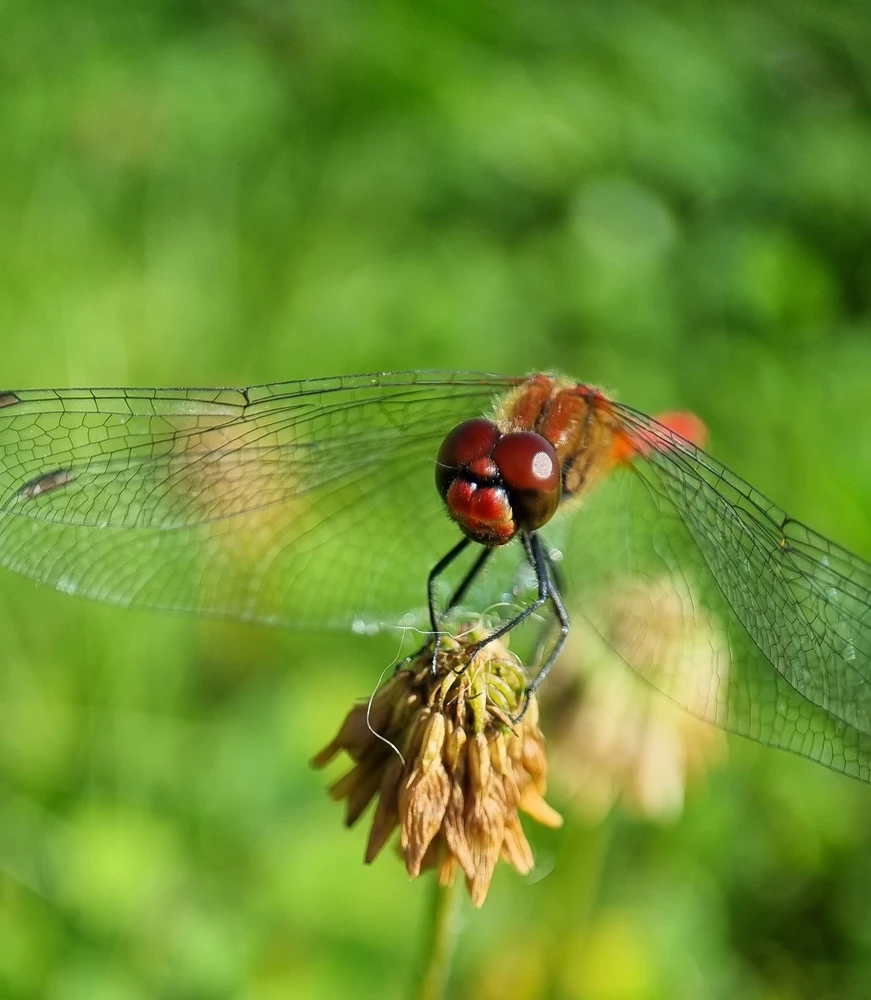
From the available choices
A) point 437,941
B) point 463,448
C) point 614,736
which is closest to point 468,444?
point 463,448

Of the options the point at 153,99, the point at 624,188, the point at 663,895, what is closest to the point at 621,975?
the point at 663,895

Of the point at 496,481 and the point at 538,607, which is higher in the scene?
the point at 496,481

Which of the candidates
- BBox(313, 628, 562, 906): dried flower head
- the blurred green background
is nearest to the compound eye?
BBox(313, 628, 562, 906): dried flower head

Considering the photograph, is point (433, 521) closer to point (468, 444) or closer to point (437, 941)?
point (468, 444)

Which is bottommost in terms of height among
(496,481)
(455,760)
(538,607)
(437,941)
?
(437,941)

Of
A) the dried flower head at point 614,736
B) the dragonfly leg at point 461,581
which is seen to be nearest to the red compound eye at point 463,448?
the dragonfly leg at point 461,581

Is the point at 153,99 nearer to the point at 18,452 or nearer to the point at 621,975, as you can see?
the point at 18,452
